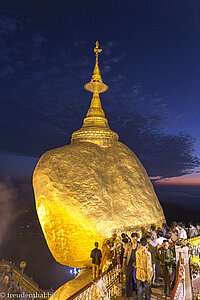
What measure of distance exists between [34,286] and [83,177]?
8738 millimetres

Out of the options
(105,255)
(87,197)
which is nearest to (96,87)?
(87,197)

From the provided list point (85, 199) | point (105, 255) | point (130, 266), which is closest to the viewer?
point (130, 266)

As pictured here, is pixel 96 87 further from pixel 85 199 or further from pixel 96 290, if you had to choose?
pixel 96 290

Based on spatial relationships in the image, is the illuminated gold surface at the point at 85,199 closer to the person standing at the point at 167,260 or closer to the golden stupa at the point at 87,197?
the golden stupa at the point at 87,197

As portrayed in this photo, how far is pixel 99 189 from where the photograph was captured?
31.8ft

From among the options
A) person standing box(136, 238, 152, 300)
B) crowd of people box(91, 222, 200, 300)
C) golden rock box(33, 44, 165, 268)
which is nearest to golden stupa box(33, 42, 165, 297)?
golden rock box(33, 44, 165, 268)

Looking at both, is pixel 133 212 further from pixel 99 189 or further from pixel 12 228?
pixel 12 228

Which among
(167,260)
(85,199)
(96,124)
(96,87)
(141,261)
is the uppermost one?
(96,87)

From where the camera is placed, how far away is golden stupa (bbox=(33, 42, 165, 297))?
8977 millimetres

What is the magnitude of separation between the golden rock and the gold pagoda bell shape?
302 mm

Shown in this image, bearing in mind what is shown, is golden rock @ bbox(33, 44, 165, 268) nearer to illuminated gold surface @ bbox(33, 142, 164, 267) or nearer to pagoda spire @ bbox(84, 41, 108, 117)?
illuminated gold surface @ bbox(33, 142, 164, 267)

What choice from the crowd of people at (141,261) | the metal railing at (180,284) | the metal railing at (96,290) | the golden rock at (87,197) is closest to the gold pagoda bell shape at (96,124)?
the golden rock at (87,197)

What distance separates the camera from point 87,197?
9273 mm

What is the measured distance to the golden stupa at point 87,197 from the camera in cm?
898
